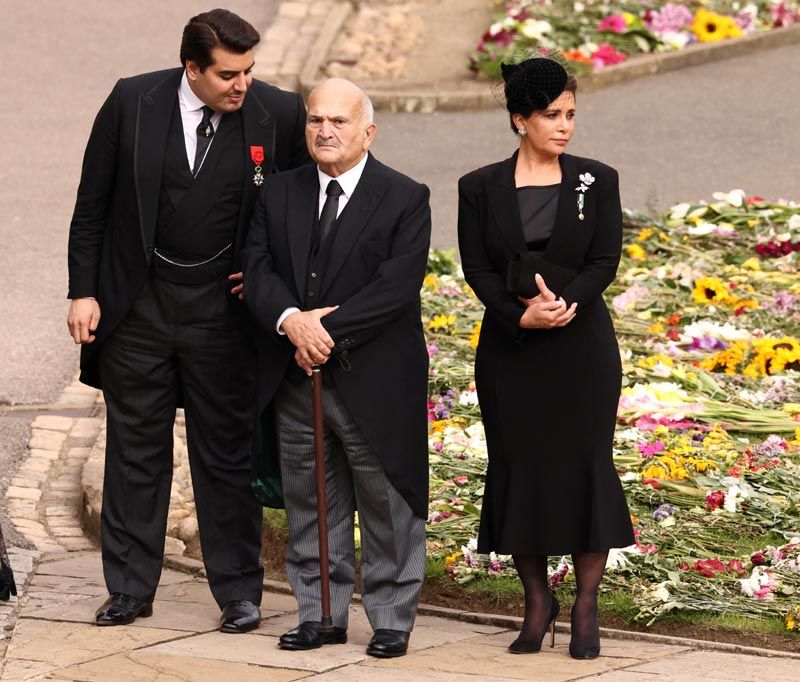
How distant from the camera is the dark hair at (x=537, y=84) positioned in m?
5.84

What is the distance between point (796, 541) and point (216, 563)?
6.95ft

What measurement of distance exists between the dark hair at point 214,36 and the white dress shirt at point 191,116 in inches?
6.4

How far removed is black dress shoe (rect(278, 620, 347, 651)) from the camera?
5887 millimetres

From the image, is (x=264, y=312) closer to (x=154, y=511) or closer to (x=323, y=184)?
(x=323, y=184)

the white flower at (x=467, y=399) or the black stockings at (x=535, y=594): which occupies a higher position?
the white flower at (x=467, y=399)

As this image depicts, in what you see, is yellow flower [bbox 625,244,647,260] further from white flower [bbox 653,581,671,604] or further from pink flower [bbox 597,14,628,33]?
pink flower [bbox 597,14,628,33]

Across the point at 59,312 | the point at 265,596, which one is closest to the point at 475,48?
the point at 59,312

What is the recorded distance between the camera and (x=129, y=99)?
6.14 m

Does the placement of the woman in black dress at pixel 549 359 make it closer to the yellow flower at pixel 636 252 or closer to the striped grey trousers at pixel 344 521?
the striped grey trousers at pixel 344 521

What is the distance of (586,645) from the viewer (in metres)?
5.85

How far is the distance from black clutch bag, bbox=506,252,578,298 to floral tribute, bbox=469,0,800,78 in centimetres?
907

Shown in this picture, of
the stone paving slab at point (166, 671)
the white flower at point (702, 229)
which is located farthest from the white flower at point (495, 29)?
the stone paving slab at point (166, 671)

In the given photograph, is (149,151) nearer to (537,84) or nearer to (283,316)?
(283,316)

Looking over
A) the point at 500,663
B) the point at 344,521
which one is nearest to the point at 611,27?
the point at 344,521
